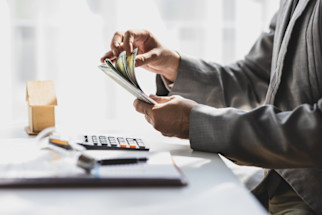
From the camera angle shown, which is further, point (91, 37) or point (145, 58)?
point (91, 37)

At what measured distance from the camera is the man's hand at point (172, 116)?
37.9 inches

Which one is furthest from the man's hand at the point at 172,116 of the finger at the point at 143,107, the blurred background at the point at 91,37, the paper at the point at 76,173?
the blurred background at the point at 91,37

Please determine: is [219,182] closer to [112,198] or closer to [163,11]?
[112,198]

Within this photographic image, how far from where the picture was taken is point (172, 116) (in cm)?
97

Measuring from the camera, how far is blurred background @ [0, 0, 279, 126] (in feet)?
7.22

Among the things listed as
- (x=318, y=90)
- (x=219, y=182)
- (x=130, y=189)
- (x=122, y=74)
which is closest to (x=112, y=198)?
(x=130, y=189)

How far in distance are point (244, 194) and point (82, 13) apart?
171 cm

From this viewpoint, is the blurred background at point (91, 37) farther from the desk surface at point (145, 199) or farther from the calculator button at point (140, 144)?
the desk surface at point (145, 199)

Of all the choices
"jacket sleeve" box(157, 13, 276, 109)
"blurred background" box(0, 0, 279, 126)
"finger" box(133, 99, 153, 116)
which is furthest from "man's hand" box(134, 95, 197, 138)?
"blurred background" box(0, 0, 279, 126)

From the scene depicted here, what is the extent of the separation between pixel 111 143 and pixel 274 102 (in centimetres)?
42

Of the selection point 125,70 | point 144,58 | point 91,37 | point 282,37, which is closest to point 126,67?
→ point 125,70

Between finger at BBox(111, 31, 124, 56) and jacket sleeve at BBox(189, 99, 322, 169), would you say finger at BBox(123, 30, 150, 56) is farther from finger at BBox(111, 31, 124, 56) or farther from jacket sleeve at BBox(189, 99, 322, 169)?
jacket sleeve at BBox(189, 99, 322, 169)

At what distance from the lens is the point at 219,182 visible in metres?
0.72

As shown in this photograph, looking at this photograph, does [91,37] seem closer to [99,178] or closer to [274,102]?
[274,102]
